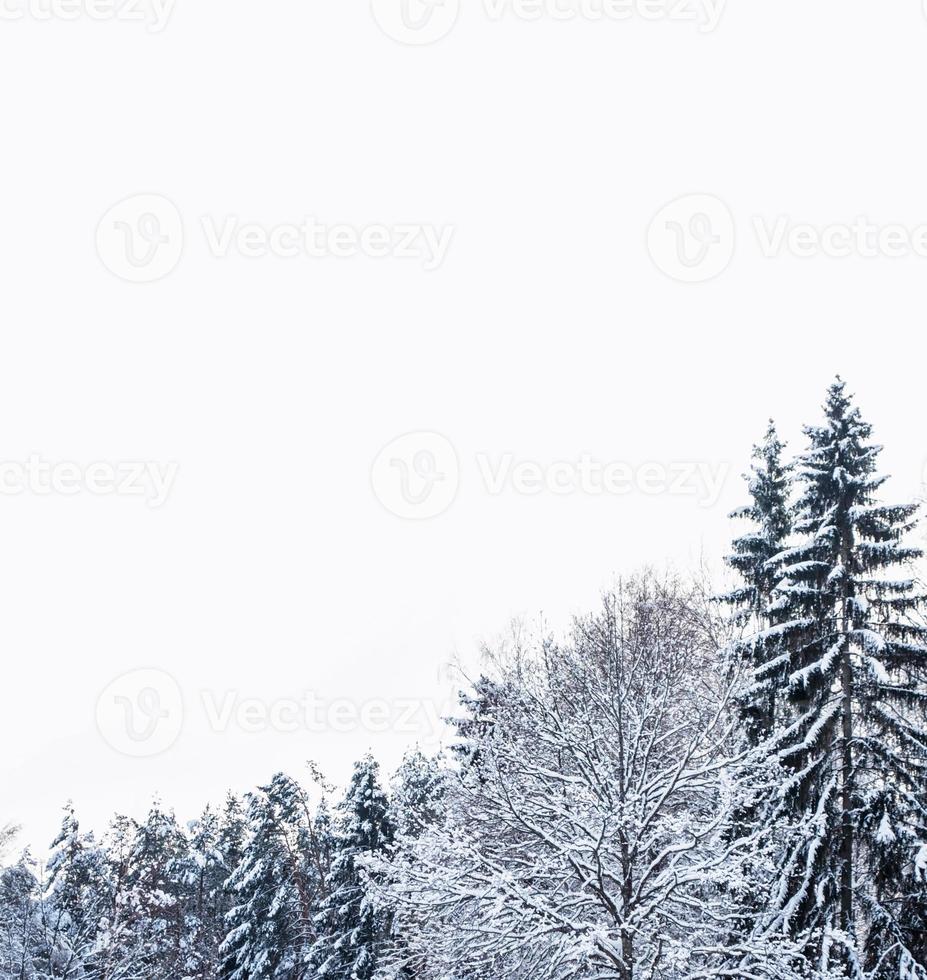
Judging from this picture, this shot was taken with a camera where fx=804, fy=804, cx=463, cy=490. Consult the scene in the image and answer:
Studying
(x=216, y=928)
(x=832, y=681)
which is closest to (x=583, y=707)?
(x=832, y=681)

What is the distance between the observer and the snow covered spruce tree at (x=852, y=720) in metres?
14.4

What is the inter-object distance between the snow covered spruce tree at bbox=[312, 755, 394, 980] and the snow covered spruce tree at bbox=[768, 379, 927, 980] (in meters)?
17.1

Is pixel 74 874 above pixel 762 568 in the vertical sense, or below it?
below

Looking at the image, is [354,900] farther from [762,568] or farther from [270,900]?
[762,568]

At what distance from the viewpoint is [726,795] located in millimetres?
11367

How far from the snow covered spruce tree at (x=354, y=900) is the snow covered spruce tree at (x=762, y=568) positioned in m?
15.7

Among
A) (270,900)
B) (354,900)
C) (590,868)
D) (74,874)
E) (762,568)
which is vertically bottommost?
(74,874)

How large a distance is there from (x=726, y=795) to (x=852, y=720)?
6.41m

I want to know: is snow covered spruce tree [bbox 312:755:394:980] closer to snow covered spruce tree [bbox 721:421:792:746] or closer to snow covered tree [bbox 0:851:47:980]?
snow covered tree [bbox 0:851:47:980]

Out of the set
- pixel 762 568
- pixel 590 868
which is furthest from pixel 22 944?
pixel 762 568

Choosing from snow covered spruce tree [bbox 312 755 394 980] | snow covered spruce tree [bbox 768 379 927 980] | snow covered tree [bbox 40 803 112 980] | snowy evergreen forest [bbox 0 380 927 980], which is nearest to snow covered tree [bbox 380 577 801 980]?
snowy evergreen forest [bbox 0 380 927 980]

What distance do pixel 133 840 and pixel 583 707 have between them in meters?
50.1

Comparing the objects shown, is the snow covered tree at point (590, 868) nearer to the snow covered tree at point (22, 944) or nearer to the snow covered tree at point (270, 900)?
the snow covered tree at point (22, 944)

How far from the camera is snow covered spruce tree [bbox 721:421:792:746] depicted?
18.0 metres
